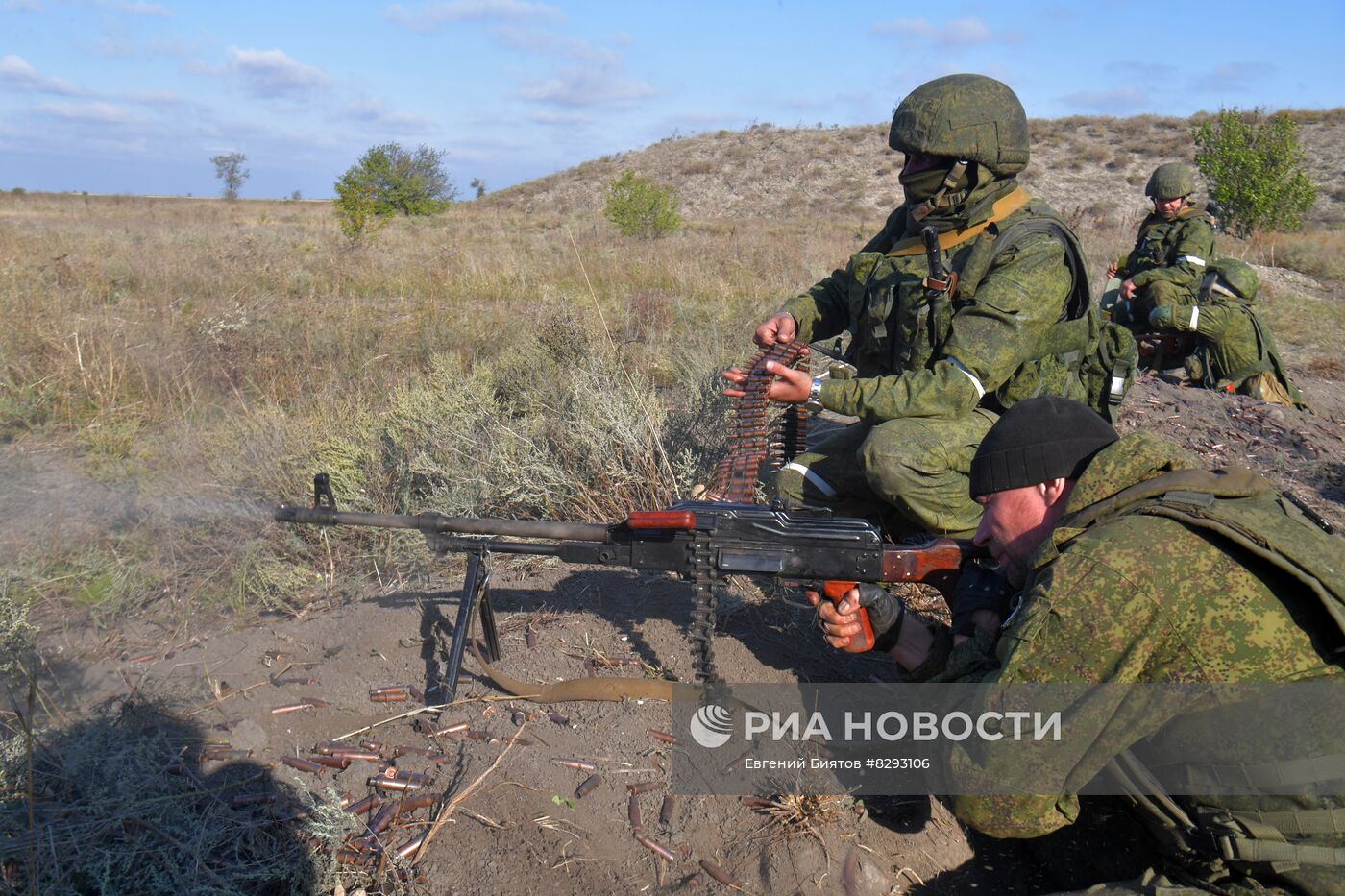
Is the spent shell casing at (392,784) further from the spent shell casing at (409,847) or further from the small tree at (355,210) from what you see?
the small tree at (355,210)

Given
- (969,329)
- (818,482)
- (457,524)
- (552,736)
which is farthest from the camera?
(818,482)

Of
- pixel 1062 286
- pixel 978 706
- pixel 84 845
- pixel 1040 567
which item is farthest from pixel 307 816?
pixel 1062 286

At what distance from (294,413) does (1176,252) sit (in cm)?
900

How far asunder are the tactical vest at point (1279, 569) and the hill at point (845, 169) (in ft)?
113

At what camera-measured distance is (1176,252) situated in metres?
9.85

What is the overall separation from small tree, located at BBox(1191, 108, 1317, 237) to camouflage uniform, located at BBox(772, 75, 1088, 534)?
17.8m

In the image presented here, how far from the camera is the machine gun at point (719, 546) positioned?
10.1 ft

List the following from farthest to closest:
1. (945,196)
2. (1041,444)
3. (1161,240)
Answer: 1. (1161,240)
2. (945,196)
3. (1041,444)

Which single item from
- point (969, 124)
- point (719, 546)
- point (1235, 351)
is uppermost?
point (969, 124)

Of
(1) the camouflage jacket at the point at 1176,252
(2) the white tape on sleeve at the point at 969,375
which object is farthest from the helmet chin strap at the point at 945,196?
(1) the camouflage jacket at the point at 1176,252

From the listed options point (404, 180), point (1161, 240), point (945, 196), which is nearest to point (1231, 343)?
point (1161, 240)

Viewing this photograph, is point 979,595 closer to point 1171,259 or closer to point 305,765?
point 305,765

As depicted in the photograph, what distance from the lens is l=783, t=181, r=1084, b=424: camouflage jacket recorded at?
3984 mm

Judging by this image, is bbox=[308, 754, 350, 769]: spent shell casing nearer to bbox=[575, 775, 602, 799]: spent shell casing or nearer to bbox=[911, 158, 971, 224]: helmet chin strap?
bbox=[575, 775, 602, 799]: spent shell casing
